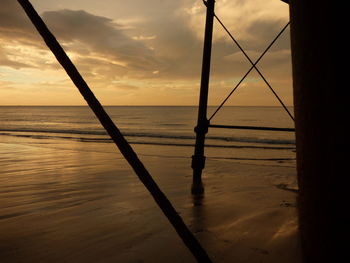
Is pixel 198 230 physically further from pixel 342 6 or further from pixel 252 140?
pixel 252 140

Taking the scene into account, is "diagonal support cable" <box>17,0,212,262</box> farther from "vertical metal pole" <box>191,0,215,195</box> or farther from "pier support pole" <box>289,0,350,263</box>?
"vertical metal pole" <box>191,0,215,195</box>

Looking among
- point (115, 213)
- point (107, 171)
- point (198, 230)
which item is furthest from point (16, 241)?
point (107, 171)

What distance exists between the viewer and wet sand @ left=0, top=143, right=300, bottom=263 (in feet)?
8.84

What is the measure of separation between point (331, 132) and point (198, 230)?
2.59m

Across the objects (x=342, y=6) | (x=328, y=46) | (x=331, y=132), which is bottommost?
(x=331, y=132)

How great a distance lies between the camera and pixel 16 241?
2910 mm

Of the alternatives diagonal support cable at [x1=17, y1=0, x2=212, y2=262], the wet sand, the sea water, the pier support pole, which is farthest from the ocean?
the sea water

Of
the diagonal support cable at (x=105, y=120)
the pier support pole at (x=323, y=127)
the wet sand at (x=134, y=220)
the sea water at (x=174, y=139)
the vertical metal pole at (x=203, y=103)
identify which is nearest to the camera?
the pier support pole at (x=323, y=127)

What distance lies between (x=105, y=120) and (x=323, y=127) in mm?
912

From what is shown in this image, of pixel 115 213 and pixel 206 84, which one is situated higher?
pixel 206 84

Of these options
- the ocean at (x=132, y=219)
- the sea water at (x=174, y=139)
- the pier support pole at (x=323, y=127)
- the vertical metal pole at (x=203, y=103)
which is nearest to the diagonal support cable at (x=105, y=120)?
the pier support pole at (x=323, y=127)

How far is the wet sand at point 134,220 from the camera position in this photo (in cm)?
269

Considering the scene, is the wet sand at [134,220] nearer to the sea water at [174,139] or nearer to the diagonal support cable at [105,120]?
the diagonal support cable at [105,120]

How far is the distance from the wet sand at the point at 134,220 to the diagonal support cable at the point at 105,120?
1.34 meters
